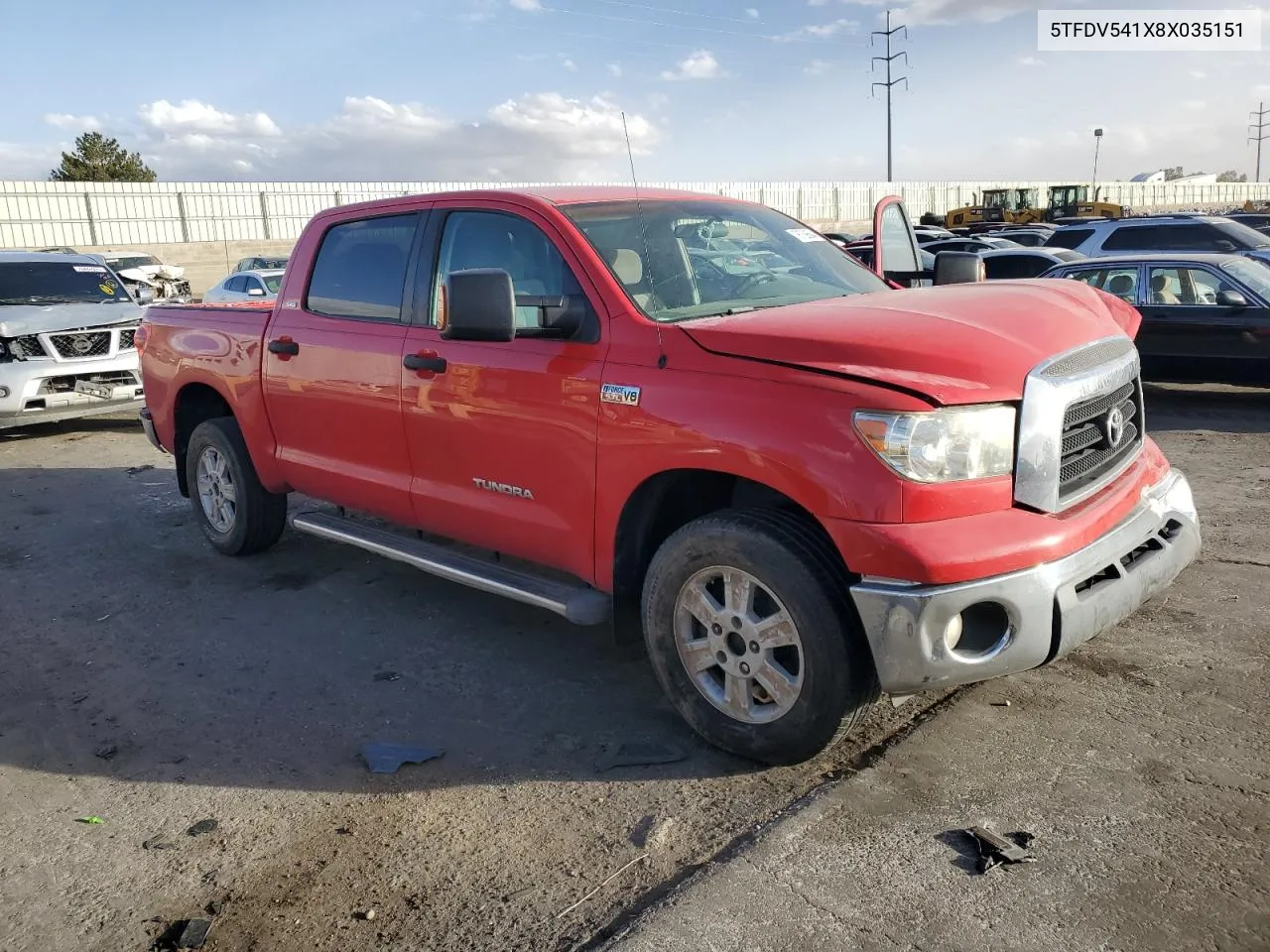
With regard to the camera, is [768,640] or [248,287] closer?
[768,640]

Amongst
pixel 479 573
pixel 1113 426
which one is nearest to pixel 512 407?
pixel 479 573

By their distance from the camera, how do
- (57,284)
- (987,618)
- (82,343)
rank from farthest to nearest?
(57,284), (82,343), (987,618)

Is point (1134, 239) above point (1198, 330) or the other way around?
above

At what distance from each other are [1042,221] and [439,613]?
34926 millimetres

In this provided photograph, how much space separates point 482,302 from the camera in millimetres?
3797

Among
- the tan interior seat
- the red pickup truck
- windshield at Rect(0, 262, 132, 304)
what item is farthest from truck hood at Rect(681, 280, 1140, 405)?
→ windshield at Rect(0, 262, 132, 304)

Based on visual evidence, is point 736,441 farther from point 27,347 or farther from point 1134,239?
point 1134,239

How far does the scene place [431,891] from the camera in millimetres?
2979

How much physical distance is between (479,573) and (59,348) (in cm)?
779

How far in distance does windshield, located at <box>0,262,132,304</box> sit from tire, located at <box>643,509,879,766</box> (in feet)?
32.0

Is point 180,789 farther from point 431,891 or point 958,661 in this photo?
point 958,661

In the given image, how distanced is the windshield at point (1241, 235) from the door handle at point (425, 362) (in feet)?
48.3

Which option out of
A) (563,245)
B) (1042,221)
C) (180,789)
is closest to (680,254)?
(563,245)

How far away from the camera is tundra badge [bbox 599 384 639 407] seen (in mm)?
3678
